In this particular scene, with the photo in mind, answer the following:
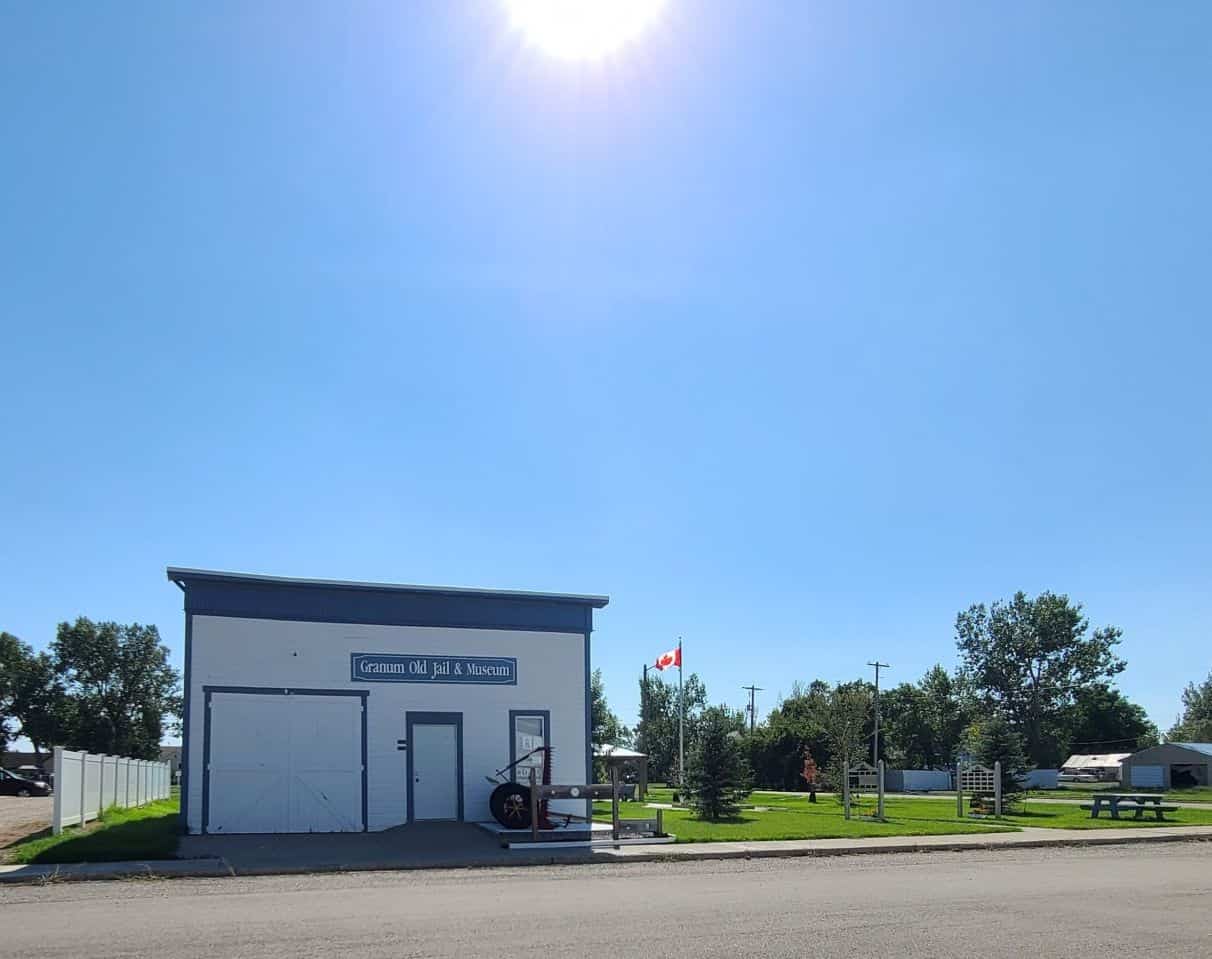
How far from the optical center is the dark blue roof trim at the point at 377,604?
920 inches

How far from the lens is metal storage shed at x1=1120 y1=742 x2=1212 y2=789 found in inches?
2874

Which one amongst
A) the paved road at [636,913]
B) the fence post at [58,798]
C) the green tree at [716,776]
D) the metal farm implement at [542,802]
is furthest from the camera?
the green tree at [716,776]

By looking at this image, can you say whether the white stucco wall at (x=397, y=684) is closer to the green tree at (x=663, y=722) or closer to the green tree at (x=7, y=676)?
the green tree at (x=663, y=722)

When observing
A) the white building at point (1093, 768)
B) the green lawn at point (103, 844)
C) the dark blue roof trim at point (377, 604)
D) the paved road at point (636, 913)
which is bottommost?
the white building at point (1093, 768)

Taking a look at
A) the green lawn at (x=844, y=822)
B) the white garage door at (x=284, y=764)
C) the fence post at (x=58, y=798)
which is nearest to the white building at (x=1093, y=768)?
the green lawn at (x=844, y=822)

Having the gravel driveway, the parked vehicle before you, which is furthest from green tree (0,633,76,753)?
the gravel driveway

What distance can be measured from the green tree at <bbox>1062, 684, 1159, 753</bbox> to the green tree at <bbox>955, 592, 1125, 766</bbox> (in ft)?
3.22

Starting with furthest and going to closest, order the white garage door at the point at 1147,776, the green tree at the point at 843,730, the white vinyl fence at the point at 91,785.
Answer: the white garage door at the point at 1147,776, the green tree at the point at 843,730, the white vinyl fence at the point at 91,785

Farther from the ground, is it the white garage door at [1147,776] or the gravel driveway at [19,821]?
the gravel driveway at [19,821]

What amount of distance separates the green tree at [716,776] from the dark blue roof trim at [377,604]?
4706 mm

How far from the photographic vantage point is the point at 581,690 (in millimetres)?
→ 26812

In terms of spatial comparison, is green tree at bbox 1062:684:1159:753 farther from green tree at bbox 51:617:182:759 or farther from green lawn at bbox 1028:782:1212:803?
green tree at bbox 51:617:182:759

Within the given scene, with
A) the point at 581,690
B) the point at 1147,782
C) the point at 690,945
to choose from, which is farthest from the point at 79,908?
the point at 1147,782

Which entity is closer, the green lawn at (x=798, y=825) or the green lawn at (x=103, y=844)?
the green lawn at (x=103, y=844)
